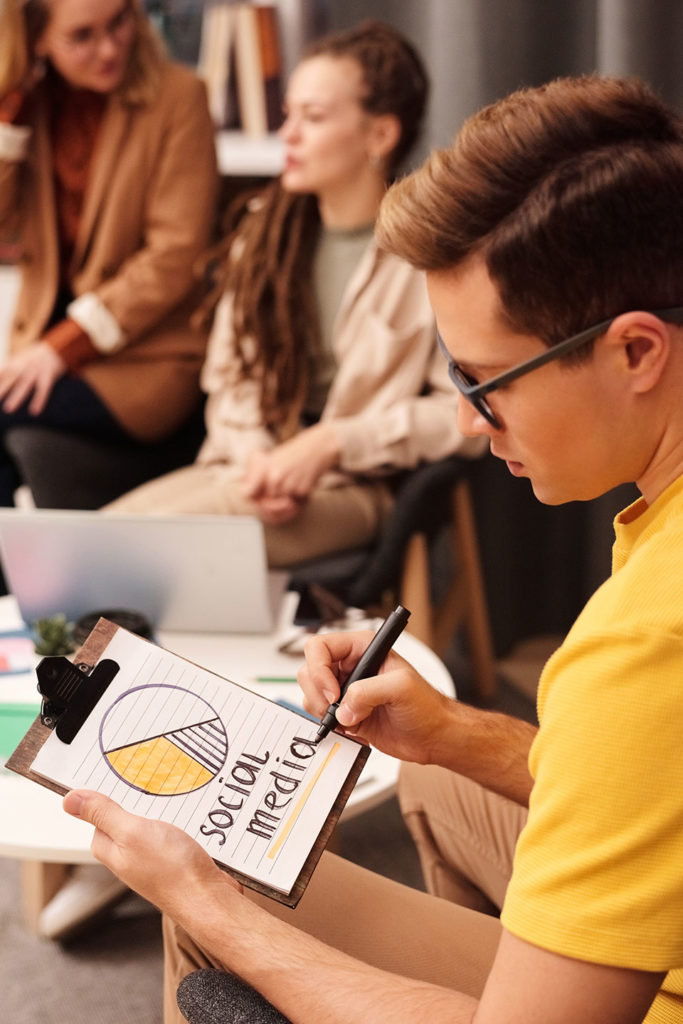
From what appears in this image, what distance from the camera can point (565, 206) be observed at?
0.78m

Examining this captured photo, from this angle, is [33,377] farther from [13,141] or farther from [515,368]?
[515,368]

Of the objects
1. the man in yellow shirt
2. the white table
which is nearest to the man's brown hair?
the man in yellow shirt

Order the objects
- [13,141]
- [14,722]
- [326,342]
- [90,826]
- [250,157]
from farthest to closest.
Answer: [250,157], [13,141], [326,342], [14,722], [90,826]

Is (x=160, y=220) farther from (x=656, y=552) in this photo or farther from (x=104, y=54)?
(x=656, y=552)

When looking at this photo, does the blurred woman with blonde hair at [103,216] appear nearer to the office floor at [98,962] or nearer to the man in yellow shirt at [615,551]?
the office floor at [98,962]

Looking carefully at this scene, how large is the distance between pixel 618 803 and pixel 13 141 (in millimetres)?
2349

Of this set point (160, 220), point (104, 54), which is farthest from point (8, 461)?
point (104, 54)

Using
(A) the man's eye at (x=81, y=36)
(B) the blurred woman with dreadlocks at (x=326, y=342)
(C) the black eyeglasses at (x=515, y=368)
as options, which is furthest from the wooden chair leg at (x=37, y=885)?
(A) the man's eye at (x=81, y=36)

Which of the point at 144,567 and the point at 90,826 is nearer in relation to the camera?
the point at 90,826

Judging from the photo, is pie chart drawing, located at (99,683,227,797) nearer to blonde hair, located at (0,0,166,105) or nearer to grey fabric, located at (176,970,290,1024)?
grey fabric, located at (176,970,290,1024)

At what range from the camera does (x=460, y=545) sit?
253 cm

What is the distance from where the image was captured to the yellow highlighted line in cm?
103

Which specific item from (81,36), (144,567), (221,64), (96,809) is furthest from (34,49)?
(96,809)

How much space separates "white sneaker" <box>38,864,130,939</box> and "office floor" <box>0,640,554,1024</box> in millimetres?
43
